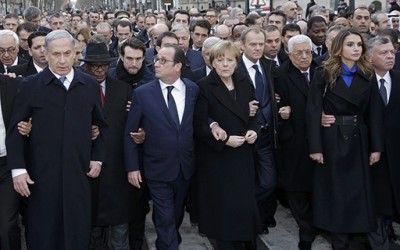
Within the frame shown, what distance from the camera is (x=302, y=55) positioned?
6371 millimetres

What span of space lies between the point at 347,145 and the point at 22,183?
2865 millimetres

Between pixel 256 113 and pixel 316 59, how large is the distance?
5.46 feet

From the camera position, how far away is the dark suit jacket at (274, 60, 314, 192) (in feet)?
20.8

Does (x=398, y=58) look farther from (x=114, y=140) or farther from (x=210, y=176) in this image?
(x=114, y=140)

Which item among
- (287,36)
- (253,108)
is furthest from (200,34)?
(253,108)

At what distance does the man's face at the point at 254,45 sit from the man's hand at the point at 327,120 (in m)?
1.14

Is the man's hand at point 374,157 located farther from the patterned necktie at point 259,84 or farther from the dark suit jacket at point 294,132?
the patterned necktie at point 259,84

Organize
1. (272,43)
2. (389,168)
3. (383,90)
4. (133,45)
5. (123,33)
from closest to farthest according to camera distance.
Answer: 1. (389,168)
2. (383,90)
3. (133,45)
4. (272,43)
5. (123,33)

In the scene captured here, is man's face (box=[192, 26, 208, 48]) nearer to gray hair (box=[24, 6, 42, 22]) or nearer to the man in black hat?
the man in black hat

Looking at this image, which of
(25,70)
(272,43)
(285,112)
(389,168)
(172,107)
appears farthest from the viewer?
(272,43)

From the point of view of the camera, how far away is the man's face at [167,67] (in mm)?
5598

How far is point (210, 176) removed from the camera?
18.5 ft

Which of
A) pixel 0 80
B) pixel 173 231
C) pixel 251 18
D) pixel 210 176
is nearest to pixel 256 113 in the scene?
pixel 210 176

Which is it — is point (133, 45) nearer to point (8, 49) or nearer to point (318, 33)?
point (8, 49)
